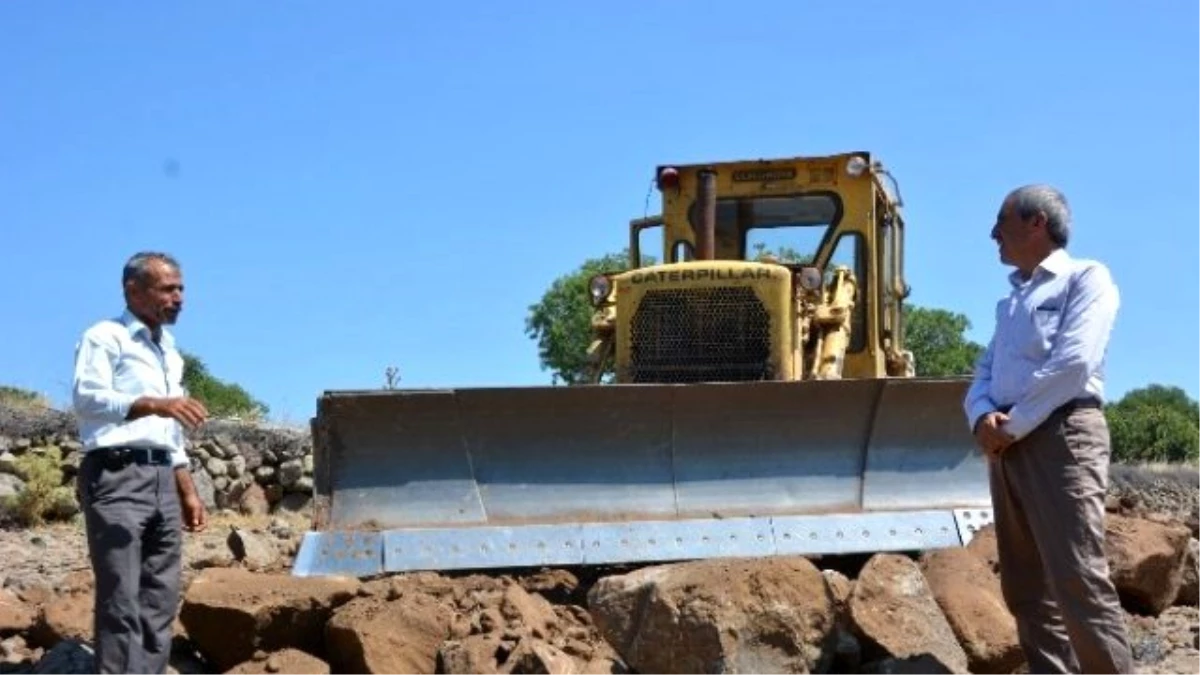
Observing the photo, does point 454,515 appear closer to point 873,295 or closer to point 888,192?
point 873,295

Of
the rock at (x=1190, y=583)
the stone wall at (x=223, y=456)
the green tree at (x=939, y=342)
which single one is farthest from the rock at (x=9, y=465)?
the green tree at (x=939, y=342)

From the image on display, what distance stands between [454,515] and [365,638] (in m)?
1.69

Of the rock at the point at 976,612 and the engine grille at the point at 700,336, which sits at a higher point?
the engine grille at the point at 700,336

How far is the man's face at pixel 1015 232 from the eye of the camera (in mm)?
4914

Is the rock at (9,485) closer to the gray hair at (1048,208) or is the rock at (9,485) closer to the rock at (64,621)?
the rock at (64,621)

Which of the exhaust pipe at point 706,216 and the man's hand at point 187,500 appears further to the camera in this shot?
the exhaust pipe at point 706,216

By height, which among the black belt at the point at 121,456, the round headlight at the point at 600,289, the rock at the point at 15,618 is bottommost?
the rock at the point at 15,618

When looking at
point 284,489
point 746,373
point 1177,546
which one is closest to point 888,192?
point 746,373

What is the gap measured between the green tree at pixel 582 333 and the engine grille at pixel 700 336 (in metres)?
20.1

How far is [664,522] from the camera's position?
23.4ft

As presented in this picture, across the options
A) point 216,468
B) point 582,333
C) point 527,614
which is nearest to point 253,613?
point 527,614

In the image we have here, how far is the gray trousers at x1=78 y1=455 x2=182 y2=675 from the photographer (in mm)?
5109

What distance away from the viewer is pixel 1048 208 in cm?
491

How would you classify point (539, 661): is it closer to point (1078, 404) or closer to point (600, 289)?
point (1078, 404)
